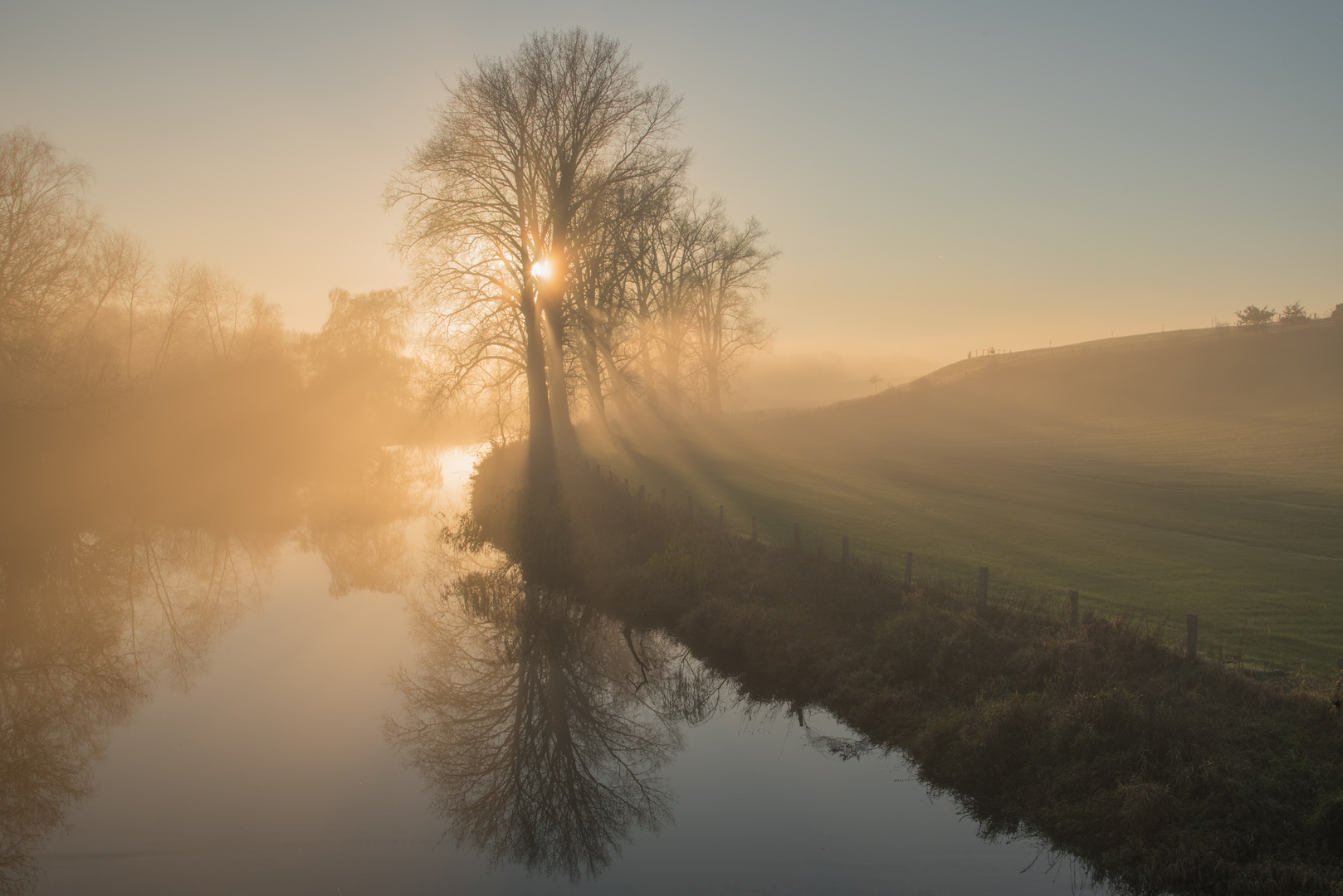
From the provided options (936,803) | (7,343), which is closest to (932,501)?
(936,803)

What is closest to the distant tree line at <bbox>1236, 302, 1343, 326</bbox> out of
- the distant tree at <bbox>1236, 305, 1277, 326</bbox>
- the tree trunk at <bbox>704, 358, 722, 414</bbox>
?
the distant tree at <bbox>1236, 305, 1277, 326</bbox>

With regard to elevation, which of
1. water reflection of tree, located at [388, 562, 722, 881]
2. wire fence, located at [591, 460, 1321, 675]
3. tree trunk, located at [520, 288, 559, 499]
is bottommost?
water reflection of tree, located at [388, 562, 722, 881]

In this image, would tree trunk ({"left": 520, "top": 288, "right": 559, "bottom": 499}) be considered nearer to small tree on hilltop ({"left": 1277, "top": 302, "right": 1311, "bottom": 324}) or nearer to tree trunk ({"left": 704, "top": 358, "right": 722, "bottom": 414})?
tree trunk ({"left": 704, "top": 358, "right": 722, "bottom": 414})

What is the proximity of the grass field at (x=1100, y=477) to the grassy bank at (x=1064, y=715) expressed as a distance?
174 cm

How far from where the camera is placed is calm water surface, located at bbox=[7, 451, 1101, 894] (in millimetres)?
7469

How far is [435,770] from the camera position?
9617 mm

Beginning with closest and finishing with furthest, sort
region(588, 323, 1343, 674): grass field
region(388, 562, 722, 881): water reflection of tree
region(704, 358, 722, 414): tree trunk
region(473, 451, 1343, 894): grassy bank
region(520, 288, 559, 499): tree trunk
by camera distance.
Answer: region(473, 451, 1343, 894): grassy bank → region(388, 562, 722, 881): water reflection of tree → region(588, 323, 1343, 674): grass field → region(520, 288, 559, 499): tree trunk → region(704, 358, 722, 414): tree trunk

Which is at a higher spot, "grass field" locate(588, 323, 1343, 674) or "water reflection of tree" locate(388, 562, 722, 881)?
"grass field" locate(588, 323, 1343, 674)

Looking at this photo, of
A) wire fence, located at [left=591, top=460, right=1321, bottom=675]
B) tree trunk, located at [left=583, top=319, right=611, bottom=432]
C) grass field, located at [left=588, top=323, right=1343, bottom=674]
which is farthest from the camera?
tree trunk, located at [left=583, top=319, right=611, bottom=432]

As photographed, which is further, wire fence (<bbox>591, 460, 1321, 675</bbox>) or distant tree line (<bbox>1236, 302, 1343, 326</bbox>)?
distant tree line (<bbox>1236, 302, 1343, 326</bbox>)

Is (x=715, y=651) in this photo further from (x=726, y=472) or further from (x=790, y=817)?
(x=726, y=472)

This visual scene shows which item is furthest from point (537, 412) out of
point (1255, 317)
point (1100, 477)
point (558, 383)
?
point (1255, 317)

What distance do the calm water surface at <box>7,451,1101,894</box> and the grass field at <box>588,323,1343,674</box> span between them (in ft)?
18.8

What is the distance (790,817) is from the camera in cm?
859
